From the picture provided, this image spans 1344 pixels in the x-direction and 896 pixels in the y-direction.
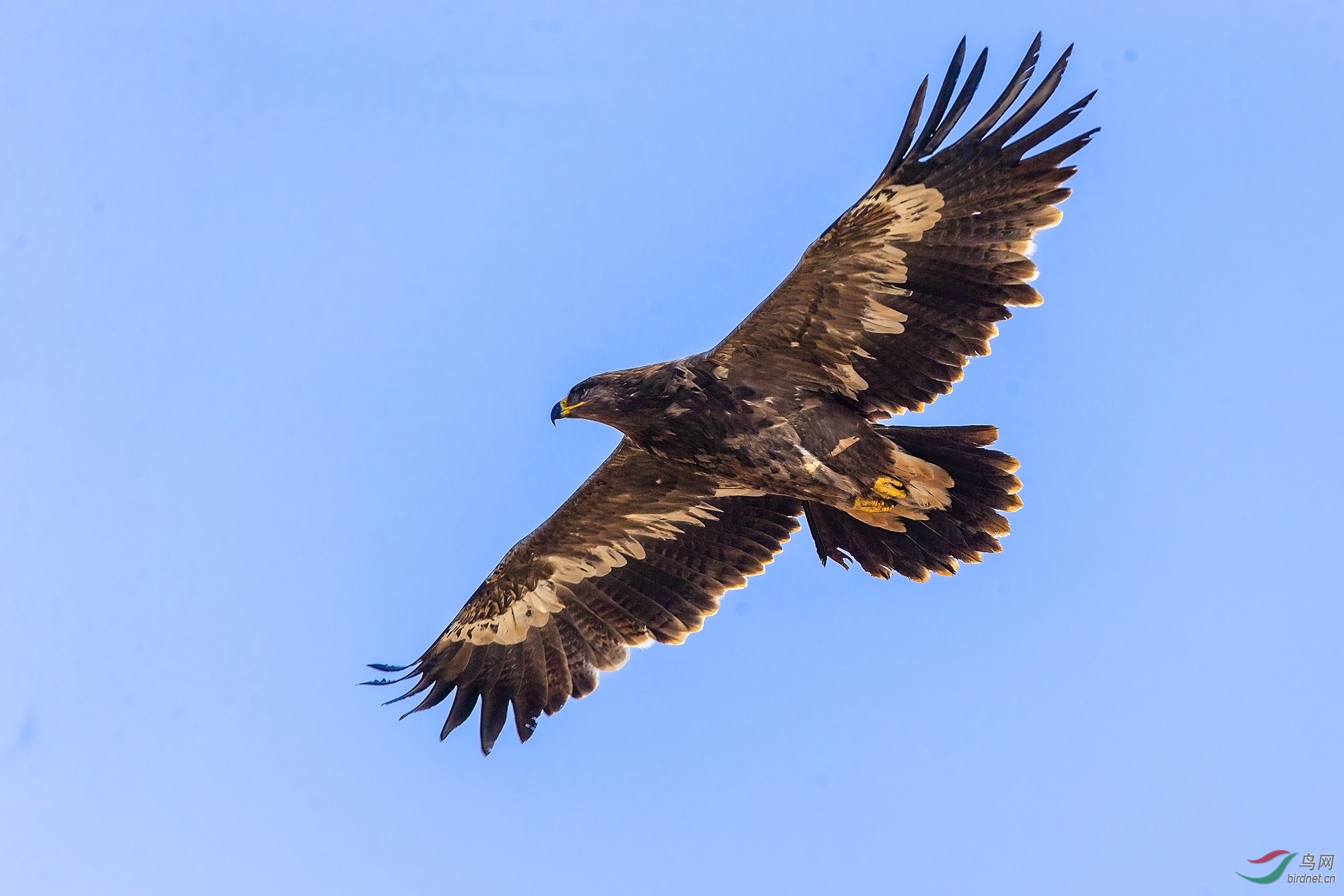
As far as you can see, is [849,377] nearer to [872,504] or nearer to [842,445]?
[842,445]

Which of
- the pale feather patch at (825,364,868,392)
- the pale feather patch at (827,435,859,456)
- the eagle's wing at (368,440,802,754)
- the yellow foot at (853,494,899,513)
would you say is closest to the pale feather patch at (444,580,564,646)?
the eagle's wing at (368,440,802,754)

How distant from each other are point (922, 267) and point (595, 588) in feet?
12.4

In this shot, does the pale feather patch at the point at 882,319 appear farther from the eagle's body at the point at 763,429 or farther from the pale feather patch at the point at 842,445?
the pale feather patch at the point at 842,445

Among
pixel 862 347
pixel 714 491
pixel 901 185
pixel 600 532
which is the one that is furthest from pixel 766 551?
pixel 901 185

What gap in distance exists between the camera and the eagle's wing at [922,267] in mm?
8891

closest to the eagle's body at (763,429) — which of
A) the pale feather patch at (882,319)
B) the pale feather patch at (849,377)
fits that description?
the pale feather patch at (849,377)

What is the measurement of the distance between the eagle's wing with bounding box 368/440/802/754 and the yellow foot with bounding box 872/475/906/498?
1130 millimetres

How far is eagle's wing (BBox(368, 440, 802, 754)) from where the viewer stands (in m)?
10.9

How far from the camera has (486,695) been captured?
11008 mm

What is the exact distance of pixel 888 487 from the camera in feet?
32.3

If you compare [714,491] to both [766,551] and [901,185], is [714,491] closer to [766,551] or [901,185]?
[766,551]

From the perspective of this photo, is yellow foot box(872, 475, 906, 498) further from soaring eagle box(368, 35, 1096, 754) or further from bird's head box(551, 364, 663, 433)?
bird's head box(551, 364, 663, 433)

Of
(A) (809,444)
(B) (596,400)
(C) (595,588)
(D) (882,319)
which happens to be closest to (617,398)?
(B) (596,400)

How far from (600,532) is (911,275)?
11.1 feet
